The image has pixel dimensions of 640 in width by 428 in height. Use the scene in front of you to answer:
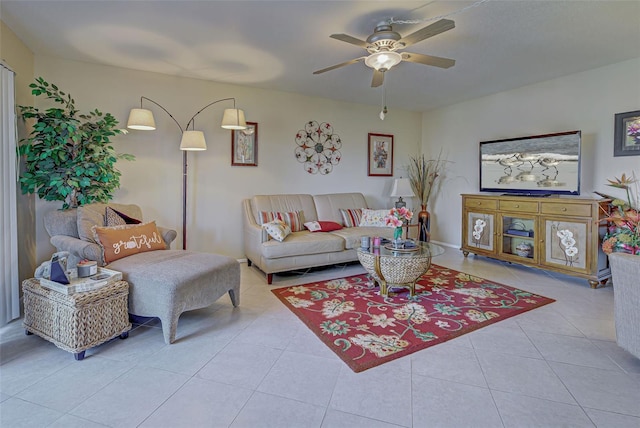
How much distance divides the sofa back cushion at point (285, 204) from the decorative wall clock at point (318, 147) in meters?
0.58

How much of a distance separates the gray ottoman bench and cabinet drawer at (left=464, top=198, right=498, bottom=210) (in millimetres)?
3541

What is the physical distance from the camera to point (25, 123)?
2.93 metres

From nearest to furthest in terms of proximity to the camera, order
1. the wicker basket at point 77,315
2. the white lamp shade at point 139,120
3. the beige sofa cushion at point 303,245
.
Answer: the wicker basket at point 77,315 < the white lamp shade at point 139,120 < the beige sofa cushion at point 303,245

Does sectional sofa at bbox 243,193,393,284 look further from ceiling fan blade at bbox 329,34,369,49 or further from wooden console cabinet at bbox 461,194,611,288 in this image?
ceiling fan blade at bbox 329,34,369,49

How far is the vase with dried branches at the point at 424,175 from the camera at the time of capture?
5.64 metres

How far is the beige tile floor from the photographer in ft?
5.02

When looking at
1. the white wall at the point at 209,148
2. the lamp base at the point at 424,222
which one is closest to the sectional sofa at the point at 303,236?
the white wall at the point at 209,148

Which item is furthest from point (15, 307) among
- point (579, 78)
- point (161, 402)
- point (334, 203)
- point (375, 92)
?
point (579, 78)

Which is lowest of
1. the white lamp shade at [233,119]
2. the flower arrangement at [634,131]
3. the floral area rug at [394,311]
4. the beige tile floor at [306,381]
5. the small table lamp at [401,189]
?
the beige tile floor at [306,381]

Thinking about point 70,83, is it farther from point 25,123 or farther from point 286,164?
point 286,164

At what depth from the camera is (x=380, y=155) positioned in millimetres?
5523

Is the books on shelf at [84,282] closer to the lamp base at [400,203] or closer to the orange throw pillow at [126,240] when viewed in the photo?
the orange throw pillow at [126,240]

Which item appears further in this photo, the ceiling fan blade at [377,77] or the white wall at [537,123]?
the white wall at [537,123]

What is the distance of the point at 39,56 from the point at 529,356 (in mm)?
4998
